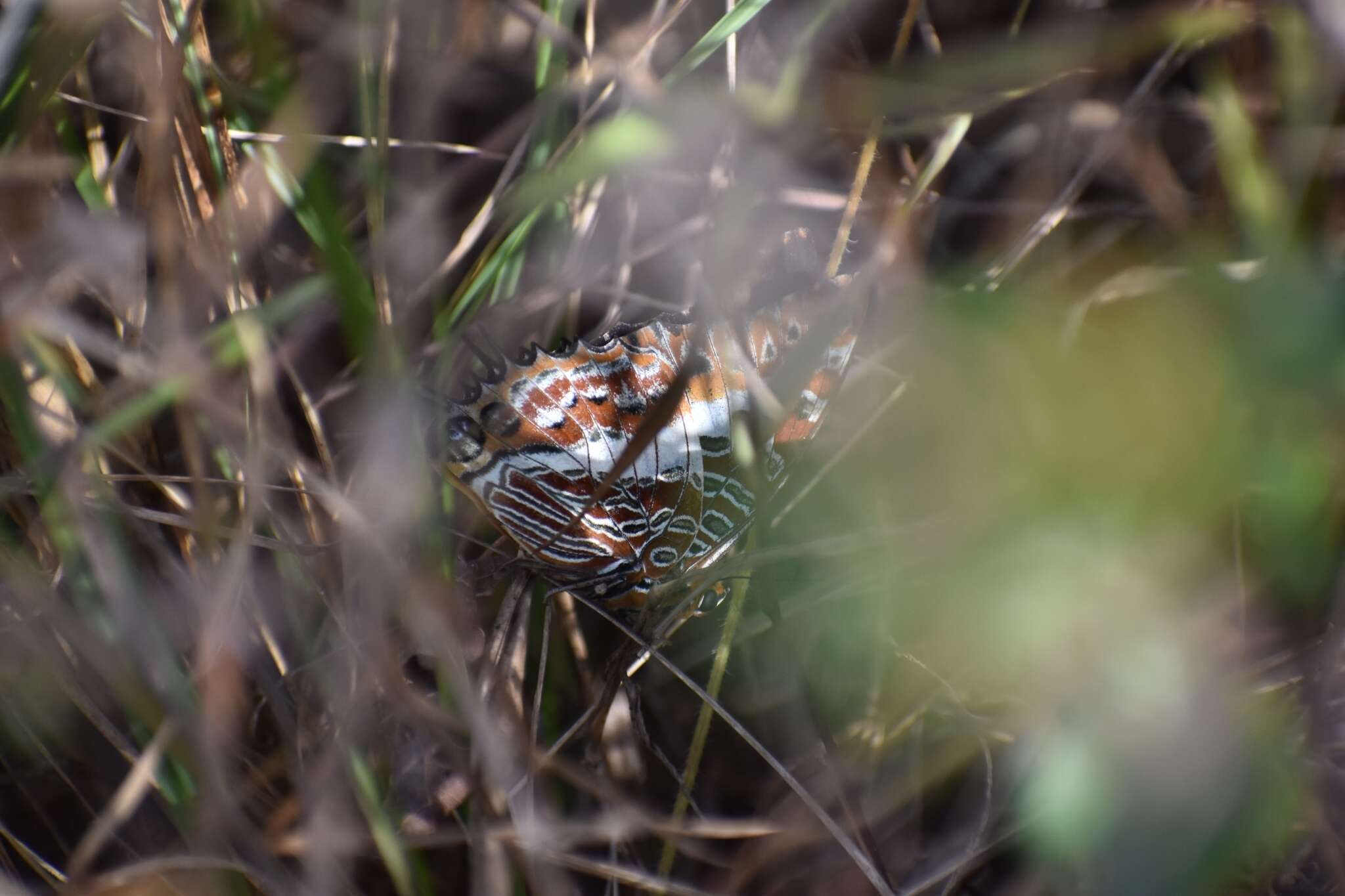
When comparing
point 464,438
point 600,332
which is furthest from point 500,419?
point 600,332

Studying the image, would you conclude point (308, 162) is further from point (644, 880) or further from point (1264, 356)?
point (644, 880)

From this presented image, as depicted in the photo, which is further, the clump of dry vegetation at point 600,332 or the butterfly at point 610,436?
the butterfly at point 610,436

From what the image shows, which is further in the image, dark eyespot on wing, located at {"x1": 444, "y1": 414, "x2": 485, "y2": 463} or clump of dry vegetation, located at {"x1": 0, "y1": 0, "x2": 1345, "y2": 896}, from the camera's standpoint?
dark eyespot on wing, located at {"x1": 444, "y1": 414, "x2": 485, "y2": 463}

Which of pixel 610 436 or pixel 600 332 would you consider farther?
pixel 600 332

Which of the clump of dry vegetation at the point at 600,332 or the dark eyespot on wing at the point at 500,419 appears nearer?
the clump of dry vegetation at the point at 600,332

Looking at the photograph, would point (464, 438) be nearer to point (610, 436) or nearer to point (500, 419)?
point (500, 419)
